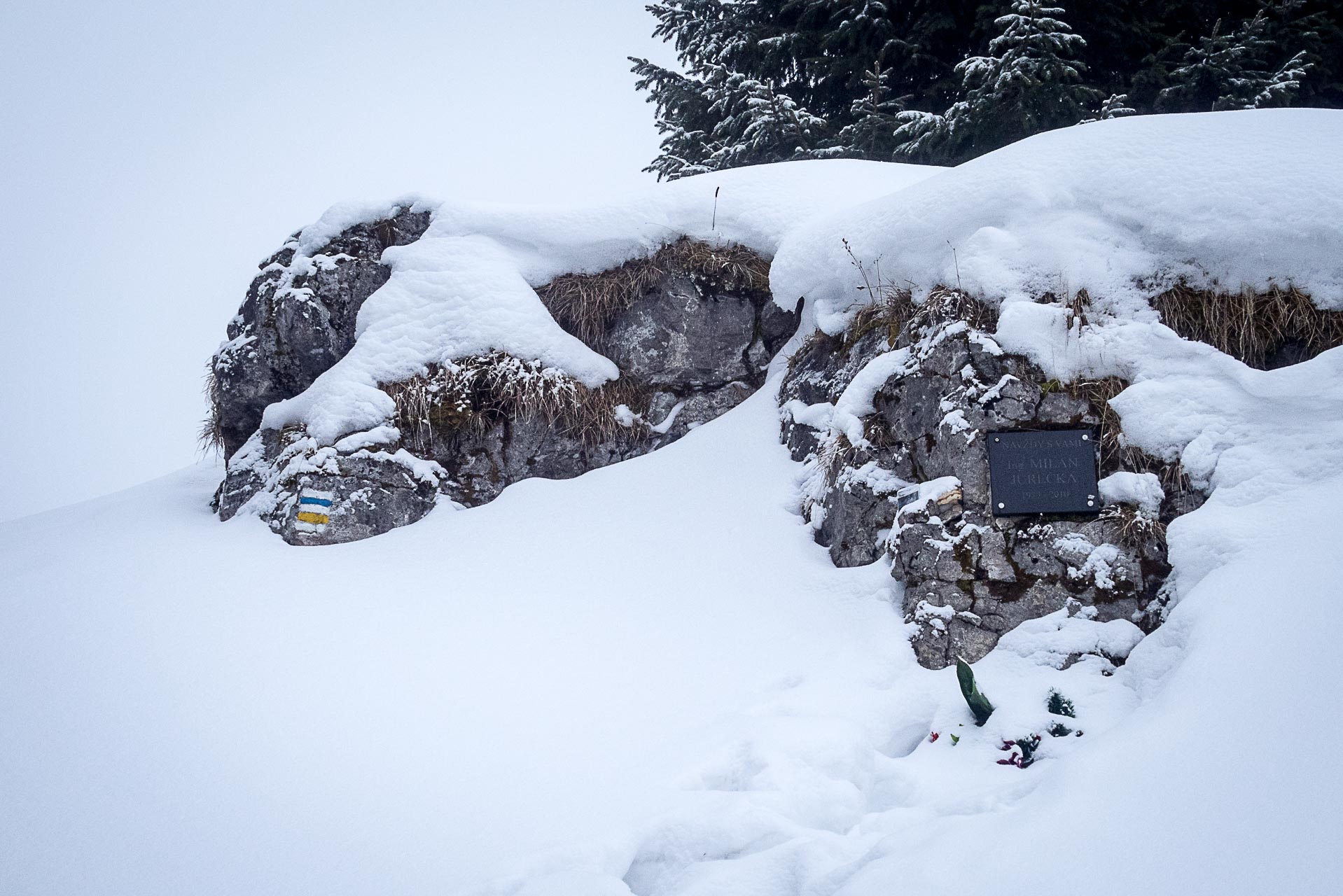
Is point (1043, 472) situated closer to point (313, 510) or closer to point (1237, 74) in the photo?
point (313, 510)

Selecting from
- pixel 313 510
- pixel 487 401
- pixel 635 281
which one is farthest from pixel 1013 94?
pixel 313 510

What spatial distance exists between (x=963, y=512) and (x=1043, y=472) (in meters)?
0.40

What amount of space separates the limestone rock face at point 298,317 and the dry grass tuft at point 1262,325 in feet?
16.7

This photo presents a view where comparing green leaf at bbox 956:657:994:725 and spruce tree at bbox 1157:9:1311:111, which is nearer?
green leaf at bbox 956:657:994:725

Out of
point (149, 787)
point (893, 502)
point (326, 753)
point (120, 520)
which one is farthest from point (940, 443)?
point (120, 520)

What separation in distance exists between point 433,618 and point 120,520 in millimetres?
3041

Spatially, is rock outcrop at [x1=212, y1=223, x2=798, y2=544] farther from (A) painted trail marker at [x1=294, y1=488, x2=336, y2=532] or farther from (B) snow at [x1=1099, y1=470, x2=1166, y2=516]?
(B) snow at [x1=1099, y1=470, x2=1166, y2=516]

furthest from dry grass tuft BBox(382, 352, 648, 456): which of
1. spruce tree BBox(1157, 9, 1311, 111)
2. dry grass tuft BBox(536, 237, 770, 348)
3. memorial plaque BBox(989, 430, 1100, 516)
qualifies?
spruce tree BBox(1157, 9, 1311, 111)

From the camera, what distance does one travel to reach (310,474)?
459 centimetres

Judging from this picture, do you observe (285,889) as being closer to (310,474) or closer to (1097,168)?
(310,474)

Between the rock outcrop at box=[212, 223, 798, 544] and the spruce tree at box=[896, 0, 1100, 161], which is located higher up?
the spruce tree at box=[896, 0, 1100, 161]

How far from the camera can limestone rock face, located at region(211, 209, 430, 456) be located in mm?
5285

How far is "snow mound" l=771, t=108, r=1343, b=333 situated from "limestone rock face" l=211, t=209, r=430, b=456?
3.64m

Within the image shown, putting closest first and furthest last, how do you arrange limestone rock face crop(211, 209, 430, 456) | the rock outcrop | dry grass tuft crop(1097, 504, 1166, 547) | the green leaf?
the green leaf < dry grass tuft crop(1097, 504, 1166, 547) < the rock outcrop < limestone rock face crop(211, 209, 430, 456)
